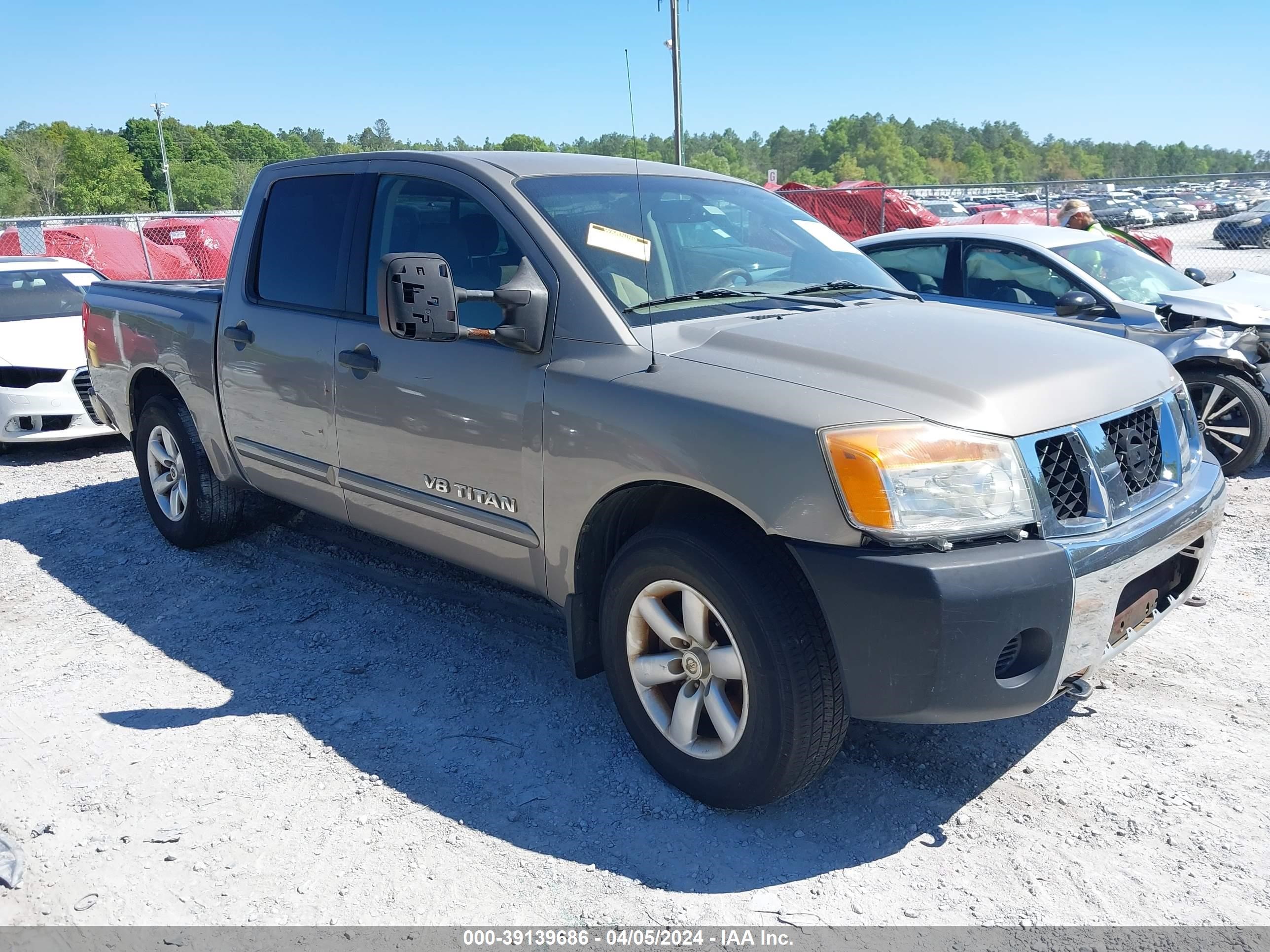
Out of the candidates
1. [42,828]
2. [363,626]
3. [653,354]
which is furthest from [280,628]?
[653,354]

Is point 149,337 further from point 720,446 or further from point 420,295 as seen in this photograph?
point 720,446

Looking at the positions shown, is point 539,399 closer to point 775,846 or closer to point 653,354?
point 653,354

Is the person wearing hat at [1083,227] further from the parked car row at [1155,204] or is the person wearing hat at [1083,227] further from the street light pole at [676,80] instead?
the parked car row at [1155,204]

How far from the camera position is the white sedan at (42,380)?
754 centimetres

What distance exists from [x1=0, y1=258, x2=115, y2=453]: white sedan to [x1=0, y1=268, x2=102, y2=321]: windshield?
1 cm

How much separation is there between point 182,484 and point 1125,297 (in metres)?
6.02

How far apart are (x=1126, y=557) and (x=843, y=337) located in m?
1.01

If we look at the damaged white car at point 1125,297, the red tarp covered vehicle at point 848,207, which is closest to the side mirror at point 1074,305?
the damaged white car at point 1125,297

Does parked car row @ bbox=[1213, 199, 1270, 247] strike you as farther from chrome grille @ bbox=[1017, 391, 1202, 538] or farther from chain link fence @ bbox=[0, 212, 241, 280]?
chrome grille @ bbox=[1017, 391, 1202, 538]

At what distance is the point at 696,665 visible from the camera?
9.39ft

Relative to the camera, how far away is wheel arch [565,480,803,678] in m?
2.92

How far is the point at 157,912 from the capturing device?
2613mm

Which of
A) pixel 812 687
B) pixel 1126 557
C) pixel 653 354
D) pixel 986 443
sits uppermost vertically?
pixel 653 354

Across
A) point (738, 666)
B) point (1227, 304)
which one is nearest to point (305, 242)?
point (738, 666)
